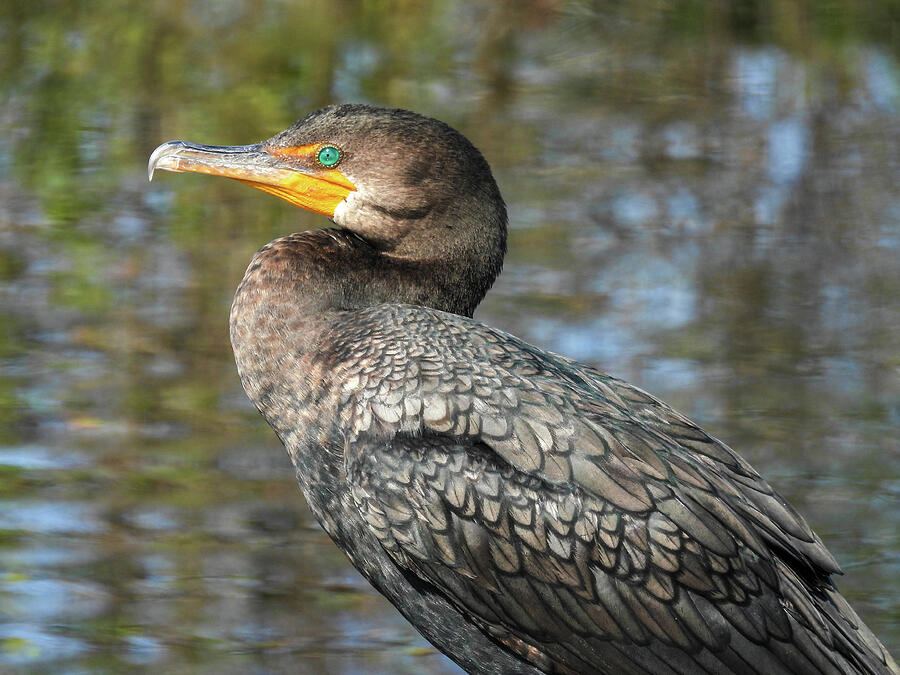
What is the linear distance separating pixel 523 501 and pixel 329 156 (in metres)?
1.15

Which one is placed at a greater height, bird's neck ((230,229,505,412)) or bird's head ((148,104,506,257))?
bird's head ((148,104,506,257))

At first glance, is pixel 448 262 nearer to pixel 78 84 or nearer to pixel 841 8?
pixel 78 84

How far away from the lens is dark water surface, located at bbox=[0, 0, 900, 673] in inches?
202

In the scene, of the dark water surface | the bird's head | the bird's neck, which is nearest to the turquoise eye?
the bird's head

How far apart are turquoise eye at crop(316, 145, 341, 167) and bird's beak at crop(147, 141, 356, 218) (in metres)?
0.02

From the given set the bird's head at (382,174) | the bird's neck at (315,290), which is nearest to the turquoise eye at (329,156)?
the bird's head at (382,174)

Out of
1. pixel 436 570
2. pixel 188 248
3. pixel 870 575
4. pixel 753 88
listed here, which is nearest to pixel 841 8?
pixel 753 88

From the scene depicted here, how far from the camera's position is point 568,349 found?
7059 mm

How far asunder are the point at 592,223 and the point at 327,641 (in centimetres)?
464

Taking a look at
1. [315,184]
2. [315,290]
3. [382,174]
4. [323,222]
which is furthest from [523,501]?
[323,222]

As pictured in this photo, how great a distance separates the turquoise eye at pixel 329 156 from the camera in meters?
3.87

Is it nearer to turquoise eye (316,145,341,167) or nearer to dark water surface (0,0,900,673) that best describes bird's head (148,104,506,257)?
turquoise eye (316,145,341,167)

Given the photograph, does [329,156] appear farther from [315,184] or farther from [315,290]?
[315,290]

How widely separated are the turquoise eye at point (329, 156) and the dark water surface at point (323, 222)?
1660mm
